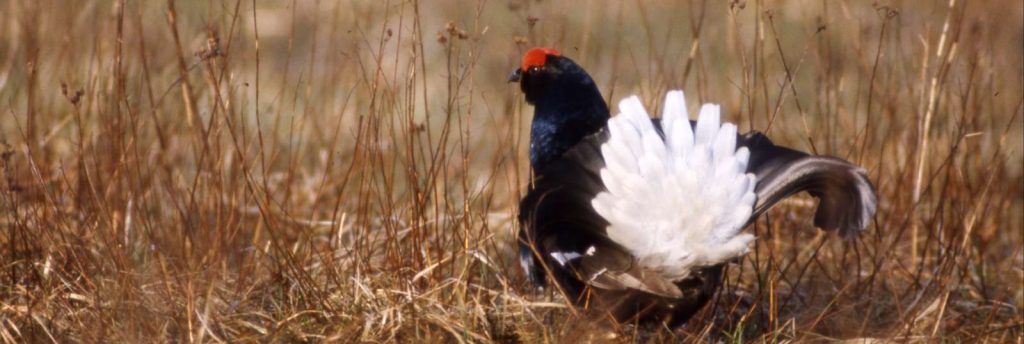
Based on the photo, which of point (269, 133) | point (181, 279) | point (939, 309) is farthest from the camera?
point (269, 133)

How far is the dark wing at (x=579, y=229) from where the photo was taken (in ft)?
8.25

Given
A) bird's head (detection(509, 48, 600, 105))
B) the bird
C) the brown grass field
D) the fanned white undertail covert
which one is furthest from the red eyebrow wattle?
the fanned white undertail covert

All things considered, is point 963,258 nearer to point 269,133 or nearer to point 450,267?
point 450,267

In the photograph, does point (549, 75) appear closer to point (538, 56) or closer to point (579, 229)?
point (538, 56)

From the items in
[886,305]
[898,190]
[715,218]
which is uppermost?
[715,218]

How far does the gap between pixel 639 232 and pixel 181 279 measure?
37.9 inches

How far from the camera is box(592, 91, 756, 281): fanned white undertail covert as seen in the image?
2396 millimetres

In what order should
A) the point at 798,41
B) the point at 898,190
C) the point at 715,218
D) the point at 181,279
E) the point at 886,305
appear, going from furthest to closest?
the point at 798,41, the point at 898,190, the point at 886,305, the point at 181,279, the point at 715,218

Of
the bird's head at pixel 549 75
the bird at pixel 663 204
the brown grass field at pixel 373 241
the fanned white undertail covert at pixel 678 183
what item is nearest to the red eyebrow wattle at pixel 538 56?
the bird's head at pixel 549 75

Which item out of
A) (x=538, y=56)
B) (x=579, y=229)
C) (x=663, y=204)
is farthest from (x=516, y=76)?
(x=663, y=204)

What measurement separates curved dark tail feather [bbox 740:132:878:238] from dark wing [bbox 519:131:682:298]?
25 cm

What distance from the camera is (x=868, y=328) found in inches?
126

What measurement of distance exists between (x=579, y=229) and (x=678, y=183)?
0.29 m

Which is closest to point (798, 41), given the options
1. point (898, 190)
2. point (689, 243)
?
point (898, 190)
